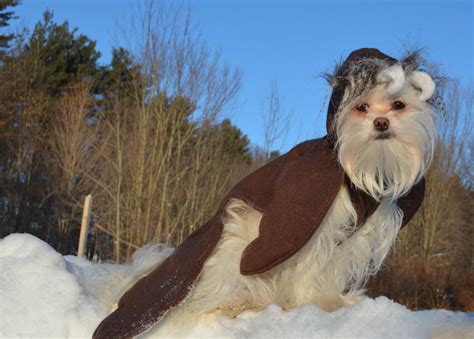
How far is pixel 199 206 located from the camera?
16297mm

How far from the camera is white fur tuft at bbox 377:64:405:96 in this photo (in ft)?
6.61

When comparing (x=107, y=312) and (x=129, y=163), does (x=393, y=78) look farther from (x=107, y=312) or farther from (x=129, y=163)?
(x=129, y=163)

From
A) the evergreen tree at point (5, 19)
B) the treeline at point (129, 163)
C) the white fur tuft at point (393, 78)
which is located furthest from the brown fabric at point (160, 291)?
Result: the evergreen tree at point (5, 19)

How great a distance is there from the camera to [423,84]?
2090 mm

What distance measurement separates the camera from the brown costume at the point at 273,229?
2027 millimetres

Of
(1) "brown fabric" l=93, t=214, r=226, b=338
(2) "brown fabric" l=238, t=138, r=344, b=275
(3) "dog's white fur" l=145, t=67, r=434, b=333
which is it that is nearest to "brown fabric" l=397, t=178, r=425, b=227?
(3) "dog's white fur" l=145, t=67, r=434, b=333

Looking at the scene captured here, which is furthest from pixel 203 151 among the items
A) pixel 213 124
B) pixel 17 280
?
pixel 17 280

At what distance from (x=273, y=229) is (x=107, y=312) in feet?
2.54

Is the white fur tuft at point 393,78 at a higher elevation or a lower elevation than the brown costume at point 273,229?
higher

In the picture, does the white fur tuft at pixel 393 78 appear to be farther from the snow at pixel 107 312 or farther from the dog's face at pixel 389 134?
the snow at pixel 107 312

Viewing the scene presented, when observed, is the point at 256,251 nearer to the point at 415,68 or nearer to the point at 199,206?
the point at 415,68

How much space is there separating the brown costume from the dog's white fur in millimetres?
53

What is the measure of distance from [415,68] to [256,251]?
3.01 feet

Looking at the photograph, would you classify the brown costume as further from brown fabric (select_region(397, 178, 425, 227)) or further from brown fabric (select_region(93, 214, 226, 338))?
brown fabric (select_region(397, 178, 425, 227))
